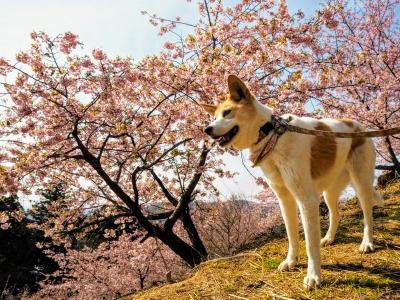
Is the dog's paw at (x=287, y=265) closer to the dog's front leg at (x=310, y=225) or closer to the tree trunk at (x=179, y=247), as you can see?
the dog's front leg at (x=310, y=225)

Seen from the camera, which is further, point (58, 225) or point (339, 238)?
point (58, 225)

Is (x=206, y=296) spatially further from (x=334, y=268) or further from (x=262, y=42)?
(x=262, y=42)

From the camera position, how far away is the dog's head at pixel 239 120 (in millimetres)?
3607

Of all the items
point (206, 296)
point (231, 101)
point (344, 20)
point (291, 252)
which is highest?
point (344, 20)

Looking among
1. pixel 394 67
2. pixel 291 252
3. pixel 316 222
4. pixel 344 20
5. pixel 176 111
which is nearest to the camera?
pixel 316 222

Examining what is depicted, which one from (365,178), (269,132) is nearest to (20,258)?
(365,178)

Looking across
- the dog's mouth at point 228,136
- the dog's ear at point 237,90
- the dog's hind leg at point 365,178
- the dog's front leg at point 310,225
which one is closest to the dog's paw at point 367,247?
the dog's hind leg at point 365,178

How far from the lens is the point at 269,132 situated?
360 centimetres

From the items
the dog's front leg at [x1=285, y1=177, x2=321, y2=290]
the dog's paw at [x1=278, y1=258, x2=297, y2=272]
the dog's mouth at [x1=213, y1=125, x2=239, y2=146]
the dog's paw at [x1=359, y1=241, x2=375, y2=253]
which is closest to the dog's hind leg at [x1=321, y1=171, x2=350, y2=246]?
the dog's paw at [x1=359, y1=241, x2=375, y2=253]

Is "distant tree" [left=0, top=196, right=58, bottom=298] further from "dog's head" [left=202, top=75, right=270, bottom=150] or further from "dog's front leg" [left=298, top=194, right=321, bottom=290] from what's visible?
"dog's front leg" [left=298, top=194, right=321, bottom=290]

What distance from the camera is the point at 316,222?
3.43m

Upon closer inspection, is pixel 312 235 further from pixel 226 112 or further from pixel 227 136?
pixel 226 112

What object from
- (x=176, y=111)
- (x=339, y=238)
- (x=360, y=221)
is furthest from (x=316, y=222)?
(x=176, y=111)

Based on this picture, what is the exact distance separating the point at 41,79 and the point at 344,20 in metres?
10.6
